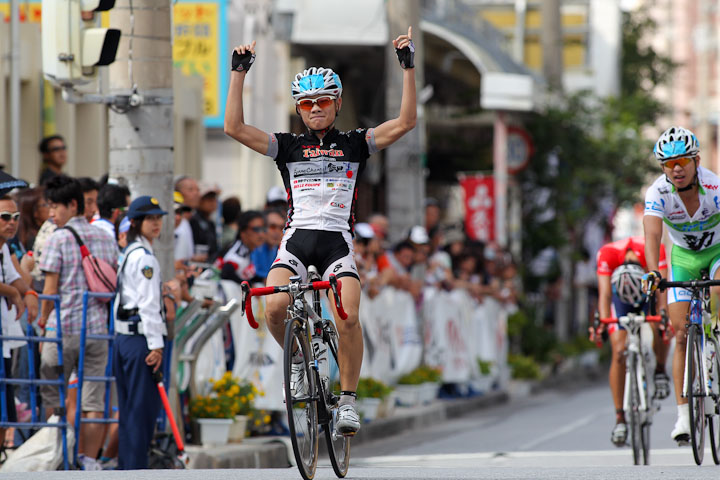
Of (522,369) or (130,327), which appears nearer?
(130,327)

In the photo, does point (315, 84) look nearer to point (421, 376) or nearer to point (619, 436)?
point (619, 436)

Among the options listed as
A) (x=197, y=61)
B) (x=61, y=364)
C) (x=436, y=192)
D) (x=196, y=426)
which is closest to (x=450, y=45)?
(x=197, y=61)

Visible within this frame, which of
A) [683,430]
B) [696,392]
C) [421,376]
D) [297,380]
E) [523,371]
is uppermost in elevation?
[297,380]

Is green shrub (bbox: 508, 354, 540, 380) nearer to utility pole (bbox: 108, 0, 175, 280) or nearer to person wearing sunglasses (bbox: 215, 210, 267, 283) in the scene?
person wearing sunglasses (bbox: 215, 210, 267, 283)

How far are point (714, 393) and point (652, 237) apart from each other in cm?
110

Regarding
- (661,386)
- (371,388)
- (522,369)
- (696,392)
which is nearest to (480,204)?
(522,369)

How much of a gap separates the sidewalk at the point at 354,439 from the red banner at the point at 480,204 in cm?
474

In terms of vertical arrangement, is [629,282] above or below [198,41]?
below

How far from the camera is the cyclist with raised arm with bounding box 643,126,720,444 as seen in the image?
33.3 ft

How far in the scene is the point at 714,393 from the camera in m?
10.2

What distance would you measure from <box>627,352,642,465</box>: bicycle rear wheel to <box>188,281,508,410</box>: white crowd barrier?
9.93 ft

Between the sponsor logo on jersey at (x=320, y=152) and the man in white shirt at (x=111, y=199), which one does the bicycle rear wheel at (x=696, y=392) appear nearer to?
the sponsor logo on jersey at (x=320, y=152)

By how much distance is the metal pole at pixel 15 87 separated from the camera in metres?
16.6

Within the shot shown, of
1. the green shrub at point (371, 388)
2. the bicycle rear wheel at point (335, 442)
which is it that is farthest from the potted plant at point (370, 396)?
the bicycle rear wheel at point (335, 442)
